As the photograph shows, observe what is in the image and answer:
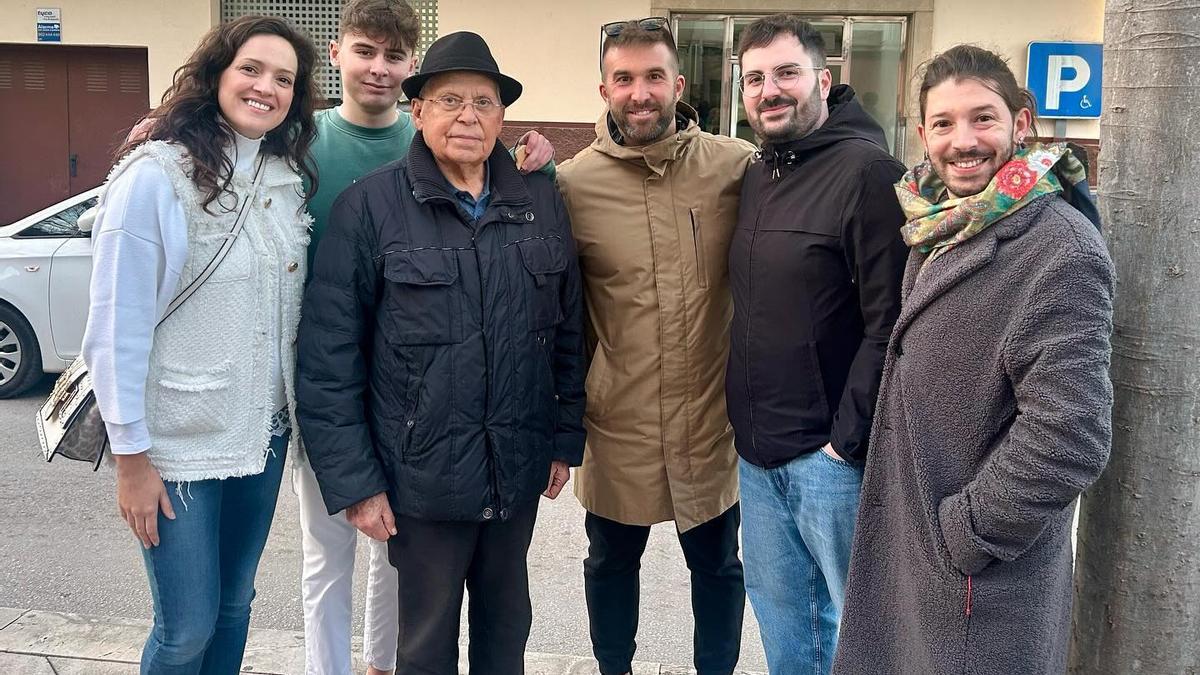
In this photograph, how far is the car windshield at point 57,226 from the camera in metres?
6.98

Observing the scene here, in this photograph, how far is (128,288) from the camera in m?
2.30

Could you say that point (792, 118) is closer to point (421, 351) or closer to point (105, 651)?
point (421, 351)

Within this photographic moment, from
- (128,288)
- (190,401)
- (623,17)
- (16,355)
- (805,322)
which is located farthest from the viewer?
(623,17)

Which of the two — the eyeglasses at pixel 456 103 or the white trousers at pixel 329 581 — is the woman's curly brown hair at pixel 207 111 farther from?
the white trousers at pixel 329 581

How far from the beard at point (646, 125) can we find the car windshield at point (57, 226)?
212 inches

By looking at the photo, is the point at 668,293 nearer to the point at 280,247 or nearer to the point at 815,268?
the point at 815,268

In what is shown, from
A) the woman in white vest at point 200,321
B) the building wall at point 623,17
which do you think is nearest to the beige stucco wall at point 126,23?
the building wall at point 623,17

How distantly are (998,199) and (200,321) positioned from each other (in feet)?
6.12

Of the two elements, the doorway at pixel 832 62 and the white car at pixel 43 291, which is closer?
the white car at pixel 43 291

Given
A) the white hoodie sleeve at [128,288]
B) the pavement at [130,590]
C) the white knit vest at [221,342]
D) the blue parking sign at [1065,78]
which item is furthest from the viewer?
the blue parking sign at [1065,78]

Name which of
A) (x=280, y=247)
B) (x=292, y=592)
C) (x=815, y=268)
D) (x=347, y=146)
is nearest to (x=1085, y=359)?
(x=815, y=268)

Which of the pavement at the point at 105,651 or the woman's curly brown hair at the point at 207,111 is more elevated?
the woman's curly brown hair at the point at 207,111

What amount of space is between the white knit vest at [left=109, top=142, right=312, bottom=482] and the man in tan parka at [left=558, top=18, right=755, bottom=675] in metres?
0.91

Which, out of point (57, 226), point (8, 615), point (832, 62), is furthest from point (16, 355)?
point (832, 62)
